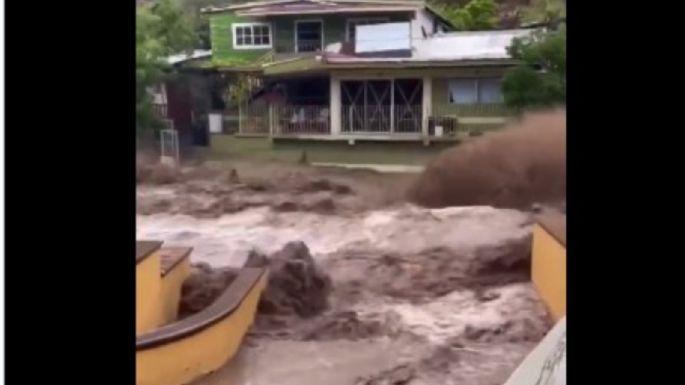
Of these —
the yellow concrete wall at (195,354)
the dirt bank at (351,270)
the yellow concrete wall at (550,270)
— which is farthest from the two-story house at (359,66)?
the yellow concrete wall at (195,354)

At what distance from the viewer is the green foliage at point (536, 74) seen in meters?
1.74

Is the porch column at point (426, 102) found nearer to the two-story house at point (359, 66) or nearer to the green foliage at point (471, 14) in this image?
the two-story house at point (359, 66)

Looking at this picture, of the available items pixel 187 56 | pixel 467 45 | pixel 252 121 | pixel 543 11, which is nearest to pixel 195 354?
pixel 252 121

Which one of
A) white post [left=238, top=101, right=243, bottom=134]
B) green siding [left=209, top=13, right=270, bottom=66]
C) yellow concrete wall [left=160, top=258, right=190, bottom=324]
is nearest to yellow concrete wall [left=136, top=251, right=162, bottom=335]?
yellow concrete wall [left=160, top=258, right=190, bottom=324]

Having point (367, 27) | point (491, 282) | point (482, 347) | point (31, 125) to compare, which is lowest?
point (482, 347)

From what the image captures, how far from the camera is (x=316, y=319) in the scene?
1761 mm

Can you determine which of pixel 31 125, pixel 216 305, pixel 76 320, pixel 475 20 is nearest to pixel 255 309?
pixel 216 305

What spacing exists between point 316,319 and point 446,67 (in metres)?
0.57

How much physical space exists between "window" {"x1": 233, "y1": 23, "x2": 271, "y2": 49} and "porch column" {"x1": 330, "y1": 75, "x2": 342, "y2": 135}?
157 mm

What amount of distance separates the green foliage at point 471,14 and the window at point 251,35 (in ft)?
1.13

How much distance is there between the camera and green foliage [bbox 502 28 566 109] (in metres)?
1.74

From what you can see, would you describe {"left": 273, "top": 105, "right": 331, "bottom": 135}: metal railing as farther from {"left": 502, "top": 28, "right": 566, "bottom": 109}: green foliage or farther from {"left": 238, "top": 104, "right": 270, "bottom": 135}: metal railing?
{"left": 502, "top": 28, "right": 566, "bottom": 109}: green foliage

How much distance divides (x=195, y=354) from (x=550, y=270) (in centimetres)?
70
